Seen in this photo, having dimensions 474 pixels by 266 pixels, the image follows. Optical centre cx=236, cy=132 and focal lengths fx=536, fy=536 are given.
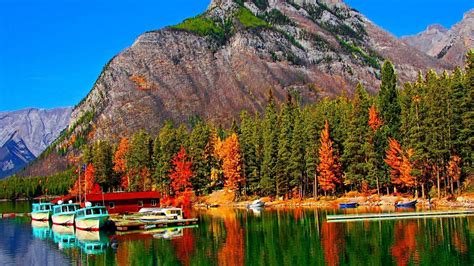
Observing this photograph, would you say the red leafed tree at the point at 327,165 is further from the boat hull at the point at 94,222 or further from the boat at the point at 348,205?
the boat hull at the point at 94,222

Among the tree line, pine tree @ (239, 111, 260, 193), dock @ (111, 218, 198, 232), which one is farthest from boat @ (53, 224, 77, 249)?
pine tree @ (239, 111, 260, 193)

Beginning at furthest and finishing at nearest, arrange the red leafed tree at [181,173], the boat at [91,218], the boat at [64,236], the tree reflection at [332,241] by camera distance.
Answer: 1. the red leafed tree at [181,173]
2. the boat at [91,218]
3. the boat at [64,236]
4. the tree reflection at [332,241]

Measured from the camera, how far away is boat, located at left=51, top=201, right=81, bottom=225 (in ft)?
306

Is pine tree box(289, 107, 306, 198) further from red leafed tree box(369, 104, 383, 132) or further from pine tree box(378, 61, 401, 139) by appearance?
pine tree box(378, 61, 401, 139)

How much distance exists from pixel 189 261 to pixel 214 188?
99920 mm

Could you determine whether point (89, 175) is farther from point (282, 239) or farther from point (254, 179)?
point (282, 239)

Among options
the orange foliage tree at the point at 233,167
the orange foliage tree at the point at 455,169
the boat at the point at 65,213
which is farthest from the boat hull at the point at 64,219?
the orange foliage tree at the point at 455,169

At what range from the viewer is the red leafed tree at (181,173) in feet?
434

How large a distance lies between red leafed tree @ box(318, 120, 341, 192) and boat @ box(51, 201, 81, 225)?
50.6 metres

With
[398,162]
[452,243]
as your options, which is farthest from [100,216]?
[398,162]

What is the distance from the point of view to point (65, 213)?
94312mm

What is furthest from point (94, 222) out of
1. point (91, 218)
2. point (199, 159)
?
point (199, 159)

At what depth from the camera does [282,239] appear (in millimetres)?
62469

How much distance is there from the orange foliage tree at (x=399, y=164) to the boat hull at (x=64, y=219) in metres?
60.3
